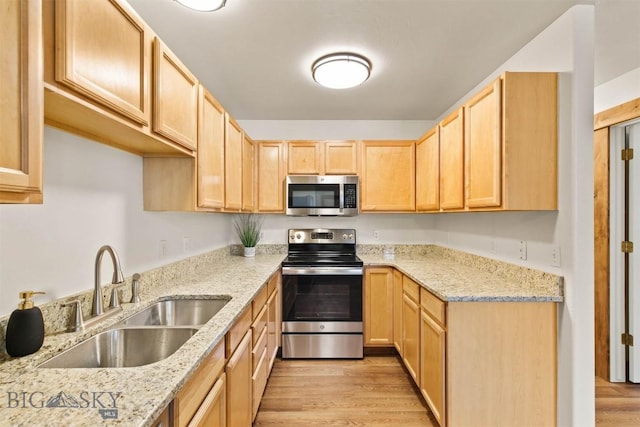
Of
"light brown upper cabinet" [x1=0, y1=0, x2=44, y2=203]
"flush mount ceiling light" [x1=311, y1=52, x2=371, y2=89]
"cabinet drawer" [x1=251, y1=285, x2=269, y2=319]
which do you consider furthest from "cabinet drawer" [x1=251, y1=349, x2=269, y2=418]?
"flush mount ceiling light" [x1=311, y1=52, x2=371, y2=89]

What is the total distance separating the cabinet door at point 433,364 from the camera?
1777 millimetres

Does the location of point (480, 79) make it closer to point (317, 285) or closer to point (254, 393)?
point (317, 285)

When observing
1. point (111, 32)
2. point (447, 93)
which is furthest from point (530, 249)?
point (111, 32)

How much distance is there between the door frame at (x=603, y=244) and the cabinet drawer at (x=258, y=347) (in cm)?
283

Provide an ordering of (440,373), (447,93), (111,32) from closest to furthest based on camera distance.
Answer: (111,32), (440,373), (447,93)

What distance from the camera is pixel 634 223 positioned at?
95.0 inches

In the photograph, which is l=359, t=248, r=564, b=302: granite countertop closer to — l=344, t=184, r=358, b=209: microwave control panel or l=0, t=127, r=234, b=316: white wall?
l=344, t=184, r=358, b=209: microwave control panel

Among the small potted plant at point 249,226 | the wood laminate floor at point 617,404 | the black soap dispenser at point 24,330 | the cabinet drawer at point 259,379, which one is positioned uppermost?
the small potted plant at point 249,226

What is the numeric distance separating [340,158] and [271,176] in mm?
785

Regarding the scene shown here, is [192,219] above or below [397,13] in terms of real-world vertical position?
below

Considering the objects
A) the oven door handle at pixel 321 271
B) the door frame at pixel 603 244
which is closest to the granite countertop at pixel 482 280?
the oven door handle at pixel 321 271

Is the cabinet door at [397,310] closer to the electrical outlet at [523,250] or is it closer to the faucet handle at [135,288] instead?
the electrical outlet at [523,250]

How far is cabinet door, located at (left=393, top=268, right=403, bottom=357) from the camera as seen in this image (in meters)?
2.78

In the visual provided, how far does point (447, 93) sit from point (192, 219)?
254cm
